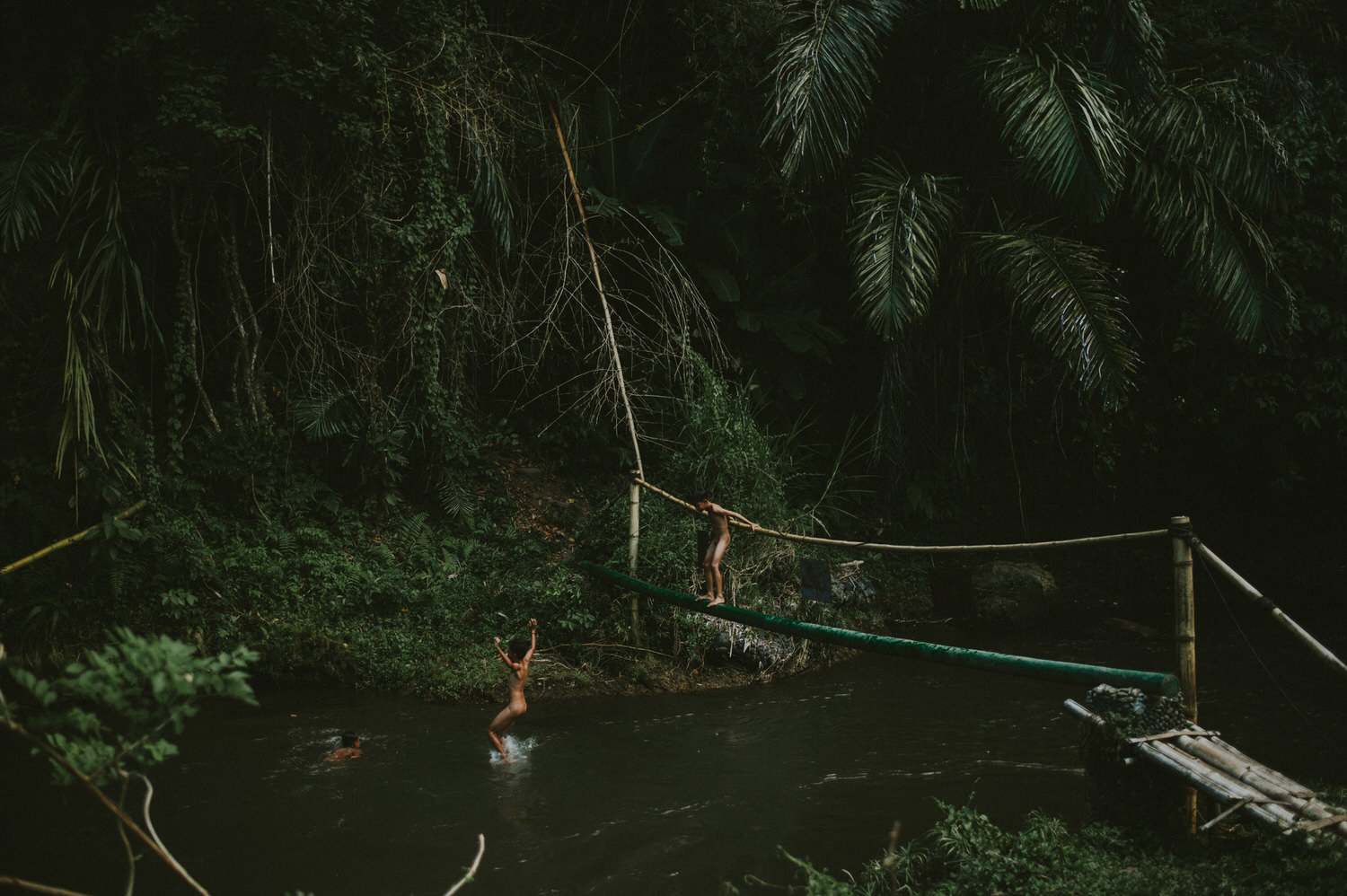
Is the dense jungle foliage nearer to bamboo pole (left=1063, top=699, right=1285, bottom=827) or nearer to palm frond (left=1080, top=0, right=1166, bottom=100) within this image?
palm frond (left=1080, top=0, right=1166, bottom=100)

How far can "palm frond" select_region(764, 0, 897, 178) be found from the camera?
7074 mm

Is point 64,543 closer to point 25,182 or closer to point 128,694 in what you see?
point 25,182

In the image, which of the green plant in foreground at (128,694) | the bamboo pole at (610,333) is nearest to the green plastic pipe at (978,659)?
the bamboo pole at (610,333)

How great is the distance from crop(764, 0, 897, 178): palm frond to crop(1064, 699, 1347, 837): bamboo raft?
4941mm

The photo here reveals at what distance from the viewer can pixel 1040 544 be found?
427 centimetres

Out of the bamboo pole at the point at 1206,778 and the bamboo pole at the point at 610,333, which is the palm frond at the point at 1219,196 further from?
the bamboo pole at the point at 1206,778

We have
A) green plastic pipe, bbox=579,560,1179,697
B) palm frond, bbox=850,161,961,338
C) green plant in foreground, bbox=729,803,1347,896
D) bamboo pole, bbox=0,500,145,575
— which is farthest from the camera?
A: palm frond, bbox=850,161,961,338

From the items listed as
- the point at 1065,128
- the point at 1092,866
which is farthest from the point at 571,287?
the point at 1092,866

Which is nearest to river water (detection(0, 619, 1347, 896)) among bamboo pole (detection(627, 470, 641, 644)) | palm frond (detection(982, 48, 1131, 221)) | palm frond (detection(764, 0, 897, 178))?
bamboo pole (detection(627, 470, 641, 644))

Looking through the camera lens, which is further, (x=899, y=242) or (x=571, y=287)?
(x=571, y=287)

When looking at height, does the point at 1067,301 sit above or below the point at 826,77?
below

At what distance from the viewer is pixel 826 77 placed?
723 cm

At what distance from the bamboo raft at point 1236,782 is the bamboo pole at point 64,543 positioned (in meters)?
6.57

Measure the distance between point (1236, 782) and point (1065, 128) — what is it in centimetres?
530
